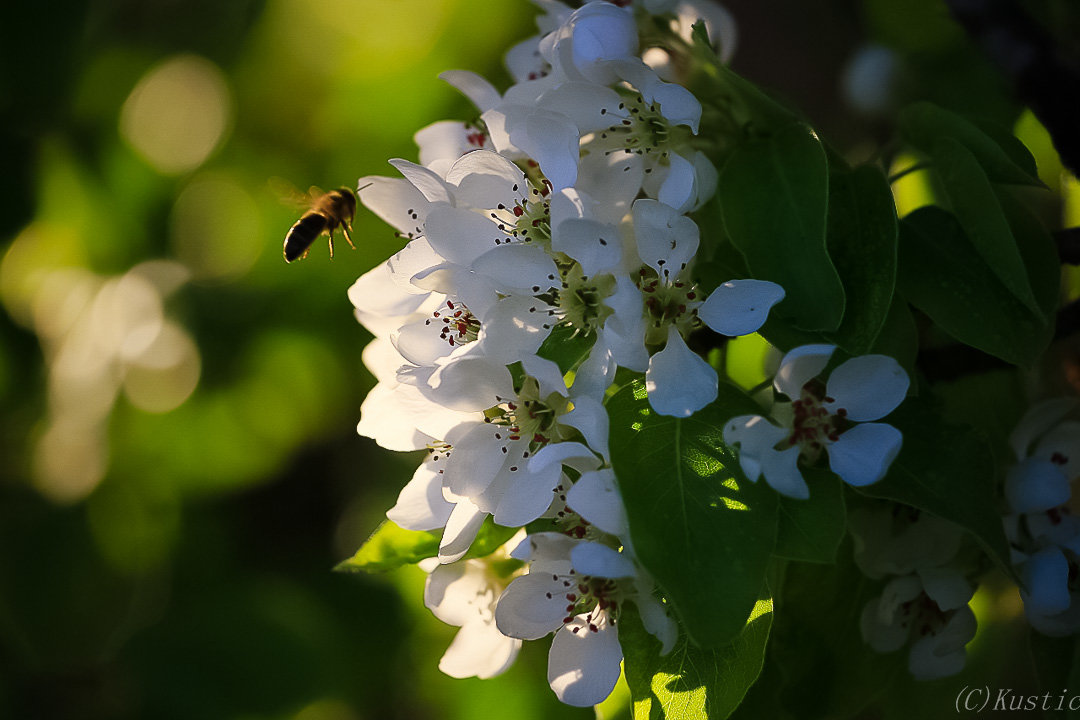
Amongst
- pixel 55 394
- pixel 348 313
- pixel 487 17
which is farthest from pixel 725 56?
pixel 55 394

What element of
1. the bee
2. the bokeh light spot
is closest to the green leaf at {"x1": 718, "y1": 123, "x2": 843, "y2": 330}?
the bee

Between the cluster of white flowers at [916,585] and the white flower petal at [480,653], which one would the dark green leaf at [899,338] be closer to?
the cluster of white flowers at [916,585]

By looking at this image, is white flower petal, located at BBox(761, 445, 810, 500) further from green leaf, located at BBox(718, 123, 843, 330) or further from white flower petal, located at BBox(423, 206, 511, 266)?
white flower petal, located at BBox(423, 206, 511, 266)

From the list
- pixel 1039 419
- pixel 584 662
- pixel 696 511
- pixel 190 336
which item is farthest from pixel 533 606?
pixel 190 336

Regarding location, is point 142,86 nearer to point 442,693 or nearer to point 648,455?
point 442,693

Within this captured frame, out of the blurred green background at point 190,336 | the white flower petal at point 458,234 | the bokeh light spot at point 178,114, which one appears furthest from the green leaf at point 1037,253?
the bokeh light spot at point 178,114

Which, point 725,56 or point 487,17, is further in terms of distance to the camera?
point 487,17
